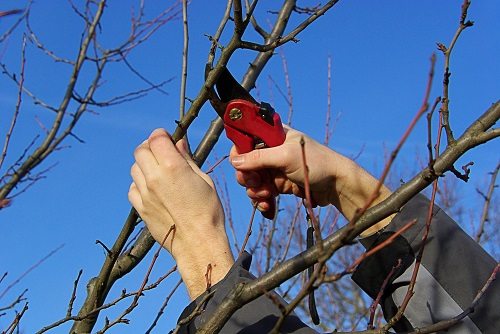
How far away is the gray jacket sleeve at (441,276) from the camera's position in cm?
155

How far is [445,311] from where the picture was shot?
1.57 m

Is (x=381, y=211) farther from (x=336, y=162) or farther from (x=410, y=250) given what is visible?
(x=336, y=162)

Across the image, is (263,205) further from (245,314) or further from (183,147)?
(245,314)

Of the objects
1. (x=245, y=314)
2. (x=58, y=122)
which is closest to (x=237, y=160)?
(x=245, y=314)

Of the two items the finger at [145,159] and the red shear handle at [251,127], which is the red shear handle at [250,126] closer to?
the red shear handle at [251,127]

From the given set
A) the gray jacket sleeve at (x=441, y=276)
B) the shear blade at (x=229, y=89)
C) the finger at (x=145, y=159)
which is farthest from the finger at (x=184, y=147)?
the gray jacket sleeve at (x=441, y=276)

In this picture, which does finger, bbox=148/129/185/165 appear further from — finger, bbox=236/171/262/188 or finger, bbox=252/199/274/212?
finger, bbox=252/199/274/212

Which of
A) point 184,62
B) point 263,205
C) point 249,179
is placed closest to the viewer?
point 249,179

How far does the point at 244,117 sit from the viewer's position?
6.23 feet

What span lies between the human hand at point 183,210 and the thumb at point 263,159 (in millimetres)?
159

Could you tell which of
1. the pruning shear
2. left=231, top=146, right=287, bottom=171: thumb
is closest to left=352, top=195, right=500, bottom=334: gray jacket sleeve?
left=231, top=146, right=287, bottom=171: thumb

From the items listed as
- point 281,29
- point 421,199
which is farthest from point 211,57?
point 281,29

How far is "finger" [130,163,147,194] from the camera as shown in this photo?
168 centimetres

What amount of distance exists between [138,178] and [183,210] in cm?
19
